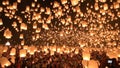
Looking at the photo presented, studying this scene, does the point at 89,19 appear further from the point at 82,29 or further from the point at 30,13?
the point at 82,29

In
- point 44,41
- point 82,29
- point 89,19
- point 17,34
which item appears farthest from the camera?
point 44,41

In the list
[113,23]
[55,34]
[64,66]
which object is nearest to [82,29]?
[55,34]

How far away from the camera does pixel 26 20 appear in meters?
24.0

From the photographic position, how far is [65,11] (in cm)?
2288

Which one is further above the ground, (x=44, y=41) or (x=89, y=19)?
(x=89, y=19)

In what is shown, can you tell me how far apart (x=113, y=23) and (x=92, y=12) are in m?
3.96

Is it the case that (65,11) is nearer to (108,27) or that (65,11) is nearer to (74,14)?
(74,14)

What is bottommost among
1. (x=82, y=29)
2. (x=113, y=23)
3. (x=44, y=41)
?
(x=44, y=41)

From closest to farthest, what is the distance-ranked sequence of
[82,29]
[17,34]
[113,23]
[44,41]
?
[113,23]
[17,34]
[82,29]
[44,41]

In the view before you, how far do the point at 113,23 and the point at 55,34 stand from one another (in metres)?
8.33

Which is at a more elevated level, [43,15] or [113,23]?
[43,15]

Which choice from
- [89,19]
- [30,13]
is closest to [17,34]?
[30,13]

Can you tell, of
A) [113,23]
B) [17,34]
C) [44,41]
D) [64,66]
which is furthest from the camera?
[44,41]

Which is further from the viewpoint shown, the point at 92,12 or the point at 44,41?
the point at 44,41
